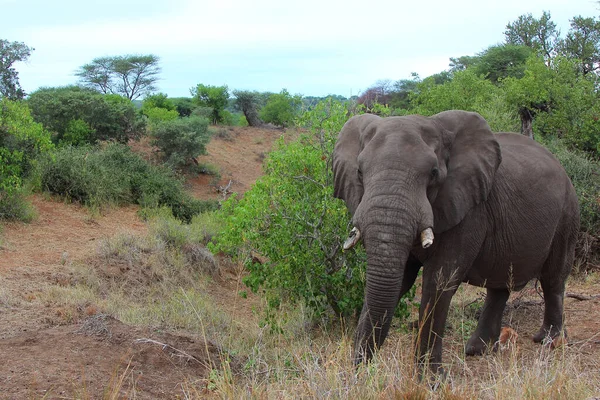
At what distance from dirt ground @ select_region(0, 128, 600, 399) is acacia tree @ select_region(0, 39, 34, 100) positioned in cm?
1311

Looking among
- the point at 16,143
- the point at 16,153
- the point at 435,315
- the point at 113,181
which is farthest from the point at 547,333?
the point at 16,143

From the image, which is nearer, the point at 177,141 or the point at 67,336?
the point at 67,336

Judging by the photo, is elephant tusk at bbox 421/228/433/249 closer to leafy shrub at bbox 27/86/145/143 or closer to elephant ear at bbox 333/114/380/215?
elephant ear at bbox 333/114/380/215

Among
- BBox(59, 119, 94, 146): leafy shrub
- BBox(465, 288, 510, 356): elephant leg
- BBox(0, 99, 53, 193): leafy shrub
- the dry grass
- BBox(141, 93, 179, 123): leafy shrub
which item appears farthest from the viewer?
BBox(141, 93, 179, 123): leafy shrub

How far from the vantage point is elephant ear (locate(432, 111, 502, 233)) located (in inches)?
198

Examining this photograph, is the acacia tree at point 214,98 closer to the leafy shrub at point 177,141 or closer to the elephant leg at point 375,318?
the leafy shrub at point 177,141

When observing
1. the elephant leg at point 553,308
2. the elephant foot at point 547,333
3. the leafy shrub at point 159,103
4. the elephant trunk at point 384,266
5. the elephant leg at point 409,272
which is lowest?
the elephant foot at point 547,333

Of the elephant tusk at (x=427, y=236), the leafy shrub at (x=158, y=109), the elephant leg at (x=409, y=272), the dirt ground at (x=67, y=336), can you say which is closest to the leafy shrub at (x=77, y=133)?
the leafy shrub at (x=158, y=109)

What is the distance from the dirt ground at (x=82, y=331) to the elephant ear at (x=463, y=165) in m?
1.32

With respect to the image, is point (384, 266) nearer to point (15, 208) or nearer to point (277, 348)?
point (277, 348)

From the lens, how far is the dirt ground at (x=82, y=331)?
14.7ft

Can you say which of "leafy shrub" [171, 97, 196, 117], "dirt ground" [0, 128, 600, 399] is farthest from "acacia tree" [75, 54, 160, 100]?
"dirt ground" [0, 128, 600, 399]

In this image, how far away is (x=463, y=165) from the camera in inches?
203

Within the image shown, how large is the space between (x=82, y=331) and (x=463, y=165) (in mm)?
3501
